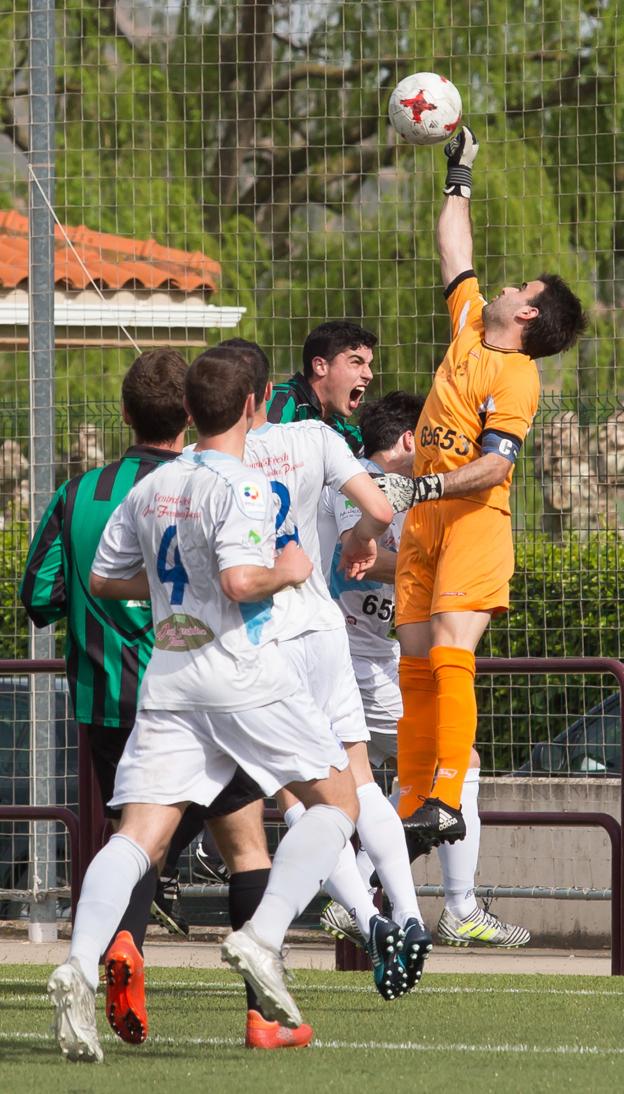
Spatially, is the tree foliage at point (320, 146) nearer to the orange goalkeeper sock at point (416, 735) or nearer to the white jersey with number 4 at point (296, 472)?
the orange goalkeeper sock at point (416, 735)

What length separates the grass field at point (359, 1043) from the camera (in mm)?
4328

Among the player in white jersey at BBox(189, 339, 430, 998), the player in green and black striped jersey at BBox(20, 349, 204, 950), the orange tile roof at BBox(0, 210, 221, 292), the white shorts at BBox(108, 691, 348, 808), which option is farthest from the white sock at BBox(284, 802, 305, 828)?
the orange tile roof at BBox(0, 210, 221, 292)

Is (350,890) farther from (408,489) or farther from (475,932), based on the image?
(408,489)

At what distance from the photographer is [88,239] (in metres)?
Answer: 10.0

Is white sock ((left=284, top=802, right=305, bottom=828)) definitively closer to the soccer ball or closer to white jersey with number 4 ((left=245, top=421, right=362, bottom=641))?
white jersey with number 4 ((left=245, top=421, right=362, bottom=641))

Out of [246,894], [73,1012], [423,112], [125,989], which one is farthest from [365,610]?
[73,1012]

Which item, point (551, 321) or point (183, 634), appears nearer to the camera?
point (183, 634)

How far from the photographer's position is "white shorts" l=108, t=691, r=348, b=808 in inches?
182

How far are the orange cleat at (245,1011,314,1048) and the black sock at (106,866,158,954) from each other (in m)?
0.43

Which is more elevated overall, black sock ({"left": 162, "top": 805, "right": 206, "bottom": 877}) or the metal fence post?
the metal fence post

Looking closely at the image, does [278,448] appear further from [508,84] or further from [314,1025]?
[508,84]

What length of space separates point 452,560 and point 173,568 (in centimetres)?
205

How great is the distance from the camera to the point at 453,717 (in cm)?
643

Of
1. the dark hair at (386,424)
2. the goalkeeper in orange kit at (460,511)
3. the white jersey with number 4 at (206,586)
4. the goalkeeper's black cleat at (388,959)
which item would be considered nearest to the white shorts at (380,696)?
the goalkeeper in orange kit at (460,511)
